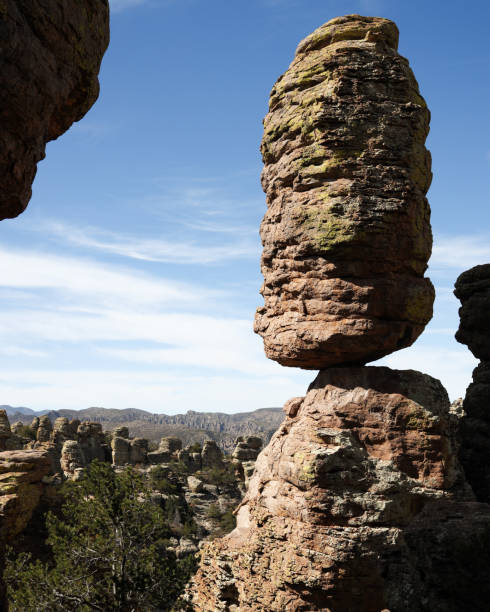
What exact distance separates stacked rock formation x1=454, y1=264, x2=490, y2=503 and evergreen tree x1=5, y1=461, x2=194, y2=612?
34.0ft

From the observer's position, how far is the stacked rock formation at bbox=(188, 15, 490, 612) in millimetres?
12188

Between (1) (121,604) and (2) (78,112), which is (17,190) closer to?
(2) (78,112)

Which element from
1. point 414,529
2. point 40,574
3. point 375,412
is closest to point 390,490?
point 375,412

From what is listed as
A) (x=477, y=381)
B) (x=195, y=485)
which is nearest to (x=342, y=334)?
(x=477, y=381)

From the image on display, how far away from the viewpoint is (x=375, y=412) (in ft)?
43.5

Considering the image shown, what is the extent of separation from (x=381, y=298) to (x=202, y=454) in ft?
201

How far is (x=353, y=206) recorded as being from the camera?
13688mm

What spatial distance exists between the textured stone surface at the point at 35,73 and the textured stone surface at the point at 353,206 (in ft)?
29.0

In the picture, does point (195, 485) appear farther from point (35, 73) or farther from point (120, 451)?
point (35, 73)

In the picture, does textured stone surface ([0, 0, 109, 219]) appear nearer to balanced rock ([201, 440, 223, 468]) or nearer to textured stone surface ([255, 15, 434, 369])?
textured stone surface ([255, 15, 434, 369])

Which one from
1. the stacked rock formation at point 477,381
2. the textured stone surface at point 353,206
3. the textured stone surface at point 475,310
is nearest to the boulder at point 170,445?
the textured stone surface at point 475,310

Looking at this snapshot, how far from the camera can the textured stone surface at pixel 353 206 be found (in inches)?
544

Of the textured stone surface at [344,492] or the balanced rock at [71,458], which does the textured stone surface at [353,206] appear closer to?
the textured stone surface at [344,492]

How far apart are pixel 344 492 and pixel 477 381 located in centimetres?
790
